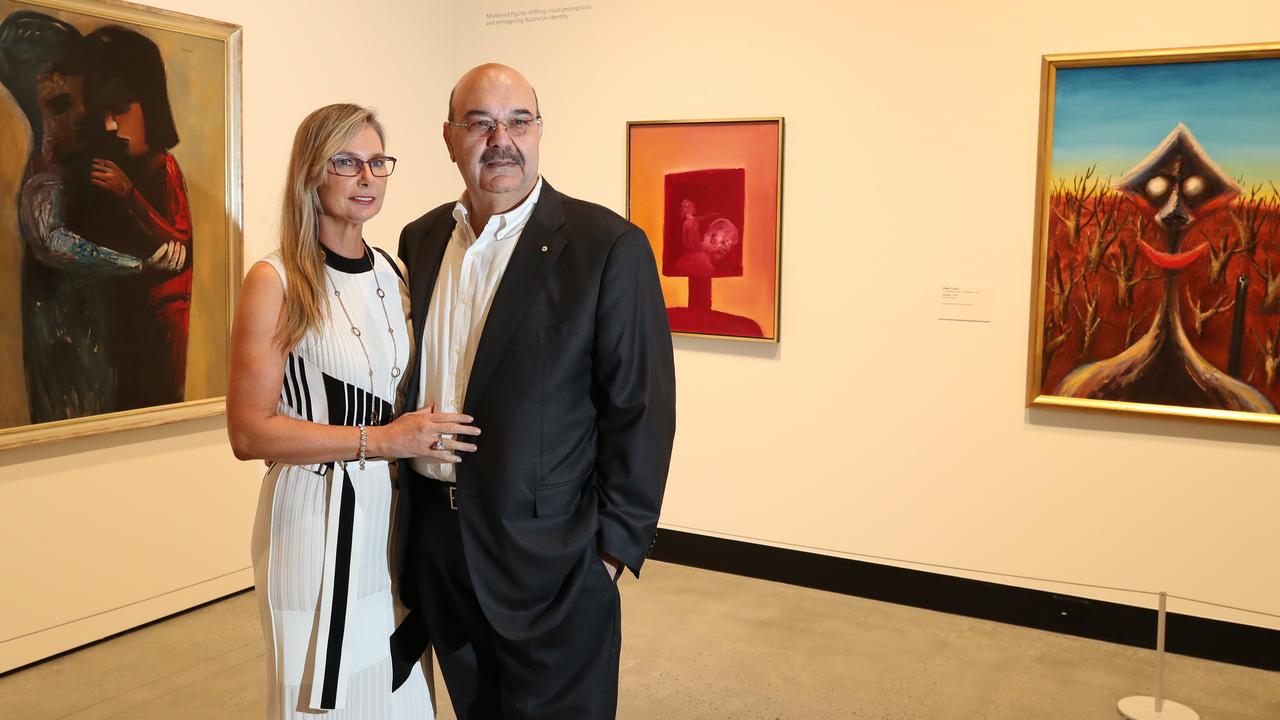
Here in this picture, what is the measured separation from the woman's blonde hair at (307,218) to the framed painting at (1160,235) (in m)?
2.94

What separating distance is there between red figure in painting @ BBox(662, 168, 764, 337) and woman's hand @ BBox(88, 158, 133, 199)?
91.7 inches

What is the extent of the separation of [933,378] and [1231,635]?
58.5 inches

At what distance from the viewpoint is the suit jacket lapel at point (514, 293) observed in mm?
2119

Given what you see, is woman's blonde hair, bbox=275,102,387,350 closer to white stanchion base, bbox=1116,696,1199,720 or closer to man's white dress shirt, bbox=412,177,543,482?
man's white dress shirt, bbox=412,177,543,482

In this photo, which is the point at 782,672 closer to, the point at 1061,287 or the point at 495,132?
the point at 1061,287

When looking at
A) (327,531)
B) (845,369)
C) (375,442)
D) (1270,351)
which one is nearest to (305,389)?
(375,442)

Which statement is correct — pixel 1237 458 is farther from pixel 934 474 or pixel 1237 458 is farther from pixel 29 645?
pixel 29 645

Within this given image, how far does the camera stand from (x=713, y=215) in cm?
472

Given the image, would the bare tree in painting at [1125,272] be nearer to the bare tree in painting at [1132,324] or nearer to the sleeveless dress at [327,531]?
the bare tree in painting at [1132,324]

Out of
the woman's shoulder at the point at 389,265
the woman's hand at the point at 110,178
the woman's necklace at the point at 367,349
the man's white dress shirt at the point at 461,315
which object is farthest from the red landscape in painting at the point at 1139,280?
the woman's hand at the point at 110,178

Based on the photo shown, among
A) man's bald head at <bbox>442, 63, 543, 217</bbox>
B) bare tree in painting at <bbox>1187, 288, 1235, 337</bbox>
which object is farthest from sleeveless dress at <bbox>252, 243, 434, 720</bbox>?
bare tree in painting at <bbox>1187, 288, 1235, 337</bbox>

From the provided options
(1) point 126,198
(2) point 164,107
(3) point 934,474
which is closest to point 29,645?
(1) point 126,198

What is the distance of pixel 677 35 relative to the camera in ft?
15.6

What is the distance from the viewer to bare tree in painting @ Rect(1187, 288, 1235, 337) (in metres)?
3.76
